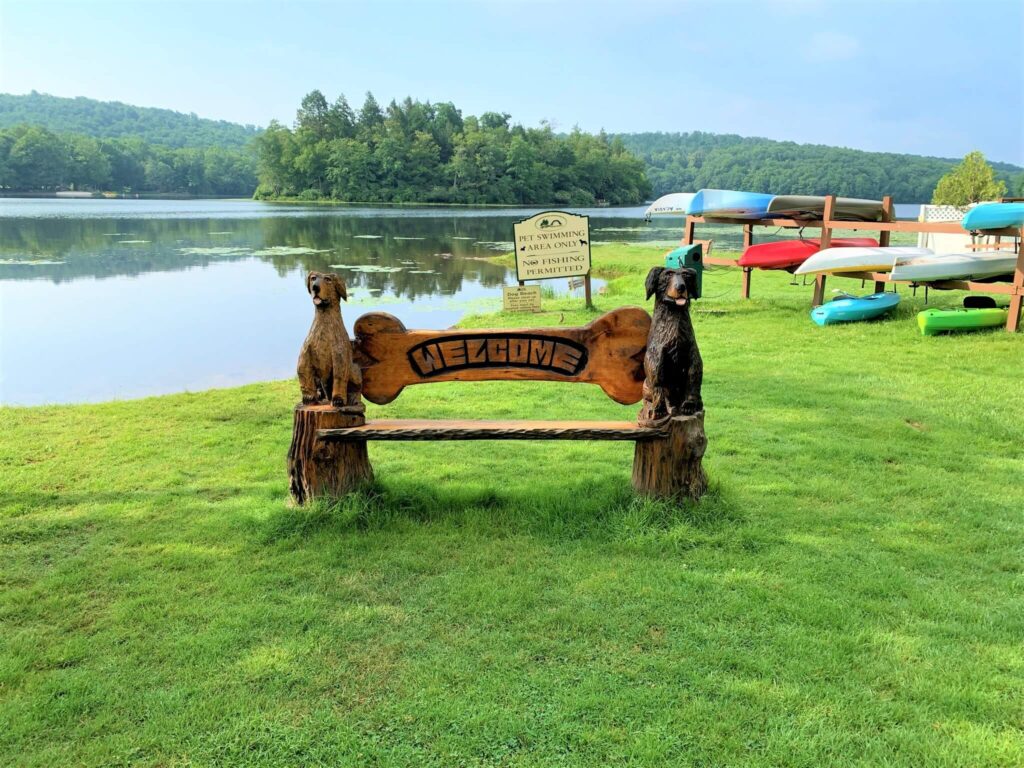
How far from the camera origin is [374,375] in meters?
3.56

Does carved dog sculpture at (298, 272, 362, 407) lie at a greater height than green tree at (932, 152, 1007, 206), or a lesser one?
lesser

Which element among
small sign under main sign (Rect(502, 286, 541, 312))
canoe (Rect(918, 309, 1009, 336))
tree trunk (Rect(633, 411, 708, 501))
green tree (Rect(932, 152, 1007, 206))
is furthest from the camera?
green tree (Rect(932, 152, 1007, 206))

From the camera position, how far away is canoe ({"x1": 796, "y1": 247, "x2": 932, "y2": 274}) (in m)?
8.61

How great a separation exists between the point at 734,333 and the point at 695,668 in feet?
22.2

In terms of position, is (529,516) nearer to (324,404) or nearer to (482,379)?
(482,379)

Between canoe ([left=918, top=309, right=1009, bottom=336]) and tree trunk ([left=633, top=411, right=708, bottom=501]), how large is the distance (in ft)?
18.2

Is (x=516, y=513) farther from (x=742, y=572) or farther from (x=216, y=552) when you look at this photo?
(x=216, y=552)

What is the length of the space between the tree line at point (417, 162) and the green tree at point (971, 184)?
49.9 meters

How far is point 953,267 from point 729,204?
3795 millimetres

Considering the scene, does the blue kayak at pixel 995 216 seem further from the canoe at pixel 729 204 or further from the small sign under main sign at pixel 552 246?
the small sign under main sign at pixel 552 246

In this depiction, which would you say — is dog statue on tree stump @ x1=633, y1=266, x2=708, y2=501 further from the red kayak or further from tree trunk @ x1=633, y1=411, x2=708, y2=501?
the red kayak

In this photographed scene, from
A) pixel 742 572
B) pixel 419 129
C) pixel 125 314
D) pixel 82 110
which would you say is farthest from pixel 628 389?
pixel 82 110

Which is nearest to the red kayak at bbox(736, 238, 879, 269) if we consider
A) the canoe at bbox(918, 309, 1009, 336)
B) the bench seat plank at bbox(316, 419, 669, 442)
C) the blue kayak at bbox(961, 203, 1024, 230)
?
the blue kayak at bbox(961, 203, 1024, 230)

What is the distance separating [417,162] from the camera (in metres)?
77.6
